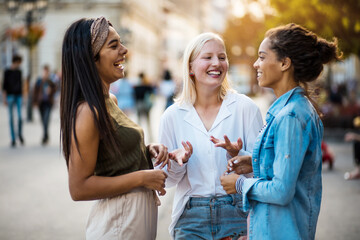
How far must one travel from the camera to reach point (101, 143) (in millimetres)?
2574

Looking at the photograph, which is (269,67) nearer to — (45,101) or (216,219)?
(216,219)

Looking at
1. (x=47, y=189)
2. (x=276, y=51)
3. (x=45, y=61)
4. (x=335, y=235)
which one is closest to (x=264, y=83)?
(x=276, y=51)

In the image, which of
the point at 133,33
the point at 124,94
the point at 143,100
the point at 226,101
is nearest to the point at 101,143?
the point at 226,101

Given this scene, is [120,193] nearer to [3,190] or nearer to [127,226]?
[127,226]

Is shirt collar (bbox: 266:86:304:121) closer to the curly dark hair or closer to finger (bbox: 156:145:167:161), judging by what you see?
the curly dark hair

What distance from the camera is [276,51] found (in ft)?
8.32

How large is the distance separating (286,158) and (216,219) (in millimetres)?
951

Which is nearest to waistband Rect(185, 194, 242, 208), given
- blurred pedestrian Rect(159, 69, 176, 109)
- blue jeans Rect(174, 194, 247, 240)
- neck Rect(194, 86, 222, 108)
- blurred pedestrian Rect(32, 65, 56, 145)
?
blue jeans Rect(174, 194, 247, 240)

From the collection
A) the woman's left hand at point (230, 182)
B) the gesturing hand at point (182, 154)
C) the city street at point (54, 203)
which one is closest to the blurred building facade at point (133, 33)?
the city street at point (54, 203)

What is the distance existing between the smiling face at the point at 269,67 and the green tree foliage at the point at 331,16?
35.7 ft

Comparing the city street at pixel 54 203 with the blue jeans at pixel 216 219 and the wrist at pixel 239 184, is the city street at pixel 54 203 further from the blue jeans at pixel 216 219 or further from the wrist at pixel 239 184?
the wrist at pixel 239 184

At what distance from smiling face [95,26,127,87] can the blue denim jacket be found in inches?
35.5

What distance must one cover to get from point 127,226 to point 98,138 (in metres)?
0.52

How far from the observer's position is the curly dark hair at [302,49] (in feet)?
8.18
